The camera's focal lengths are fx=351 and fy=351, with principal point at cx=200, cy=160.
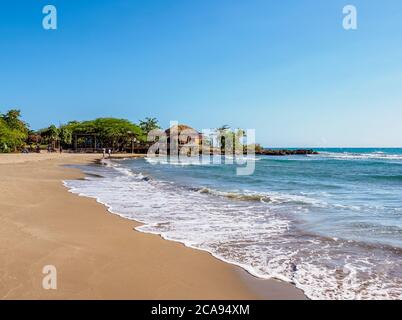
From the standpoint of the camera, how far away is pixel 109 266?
4727 mm

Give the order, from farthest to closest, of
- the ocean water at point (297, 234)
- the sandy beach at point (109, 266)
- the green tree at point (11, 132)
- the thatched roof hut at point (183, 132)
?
the thatched roof hut at point (183, 132) < the green tree at point (11, 132) < the ocean water at point (297, 234) < the sandy beach at point (109, 266)

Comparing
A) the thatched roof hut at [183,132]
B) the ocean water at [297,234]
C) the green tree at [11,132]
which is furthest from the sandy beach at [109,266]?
the thatched roof hut at [183,132]

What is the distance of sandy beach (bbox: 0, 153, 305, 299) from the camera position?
12.7ft

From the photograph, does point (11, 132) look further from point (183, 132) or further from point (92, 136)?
point (183, 132)

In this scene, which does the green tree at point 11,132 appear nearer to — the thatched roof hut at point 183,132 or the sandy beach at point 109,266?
the thatched roof hut at point 183,132

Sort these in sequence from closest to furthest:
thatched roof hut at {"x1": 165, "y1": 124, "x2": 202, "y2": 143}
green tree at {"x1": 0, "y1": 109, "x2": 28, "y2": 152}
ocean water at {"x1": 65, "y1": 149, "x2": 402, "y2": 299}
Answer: ocean water at {"x1": 65, "y1": 149, "x2": 402, "y2": 299} < green tree at {"x1": 0, "y1": 109, "x2": 28, "y2": 152} < thatched roof hut at {"x1": 165, "y1": 124, "x2": 202, "y2": 143}

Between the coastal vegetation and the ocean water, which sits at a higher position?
the coastal vegetation

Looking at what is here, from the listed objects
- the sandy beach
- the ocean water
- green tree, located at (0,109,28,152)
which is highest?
green tree, located at (0,109,28,152)

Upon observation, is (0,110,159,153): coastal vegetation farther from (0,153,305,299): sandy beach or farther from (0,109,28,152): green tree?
(0,153,305,299): sandy beach

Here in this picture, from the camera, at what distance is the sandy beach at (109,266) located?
12.7 ft

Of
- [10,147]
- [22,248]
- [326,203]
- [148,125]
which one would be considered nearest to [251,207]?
[326,203]

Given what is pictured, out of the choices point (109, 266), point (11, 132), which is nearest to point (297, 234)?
point (109, 266)

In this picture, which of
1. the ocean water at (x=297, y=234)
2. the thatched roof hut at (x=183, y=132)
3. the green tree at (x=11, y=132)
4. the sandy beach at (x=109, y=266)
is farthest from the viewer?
the thatched roof hut at (x=183, y=132)

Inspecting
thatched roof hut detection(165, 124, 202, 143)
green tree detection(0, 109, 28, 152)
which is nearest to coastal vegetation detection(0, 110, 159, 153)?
green tree detection(0, 109, 28, 152)
